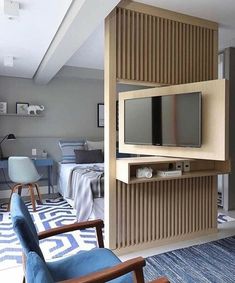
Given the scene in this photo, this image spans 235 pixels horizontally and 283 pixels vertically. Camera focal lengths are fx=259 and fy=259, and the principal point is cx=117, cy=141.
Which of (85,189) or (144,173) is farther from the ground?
(144,173)

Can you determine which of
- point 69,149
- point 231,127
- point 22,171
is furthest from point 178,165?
point 69,149

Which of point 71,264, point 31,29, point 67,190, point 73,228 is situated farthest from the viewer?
point 67,190

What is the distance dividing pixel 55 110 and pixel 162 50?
A: 2941 millimetres

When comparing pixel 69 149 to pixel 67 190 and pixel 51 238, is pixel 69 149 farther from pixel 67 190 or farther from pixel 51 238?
pixel 51 238

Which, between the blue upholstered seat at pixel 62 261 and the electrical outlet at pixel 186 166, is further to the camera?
the electrical outlet at pixel 186 166

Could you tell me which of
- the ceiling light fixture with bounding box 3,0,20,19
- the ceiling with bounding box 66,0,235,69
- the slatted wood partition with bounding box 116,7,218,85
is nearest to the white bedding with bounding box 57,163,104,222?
the slatted wood partition with bounding box 116,7,218,85

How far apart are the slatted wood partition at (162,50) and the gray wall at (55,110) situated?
8.46 feet

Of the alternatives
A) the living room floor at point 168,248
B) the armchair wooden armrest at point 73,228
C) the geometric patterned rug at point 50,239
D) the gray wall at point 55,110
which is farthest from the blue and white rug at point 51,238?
the gray wall at point 55,110

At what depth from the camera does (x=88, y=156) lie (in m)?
4.74

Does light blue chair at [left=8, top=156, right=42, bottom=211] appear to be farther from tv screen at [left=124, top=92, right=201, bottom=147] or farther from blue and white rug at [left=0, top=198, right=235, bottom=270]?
tv screen at [left=124, top=92, right=201, bottom=147]

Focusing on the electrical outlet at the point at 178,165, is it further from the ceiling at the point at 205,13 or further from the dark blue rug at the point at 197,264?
the ceiling at the point at 205,13

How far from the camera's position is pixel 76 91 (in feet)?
17.3

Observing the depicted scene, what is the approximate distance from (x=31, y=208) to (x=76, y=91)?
7.98 feet

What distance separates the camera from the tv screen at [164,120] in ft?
8.03
